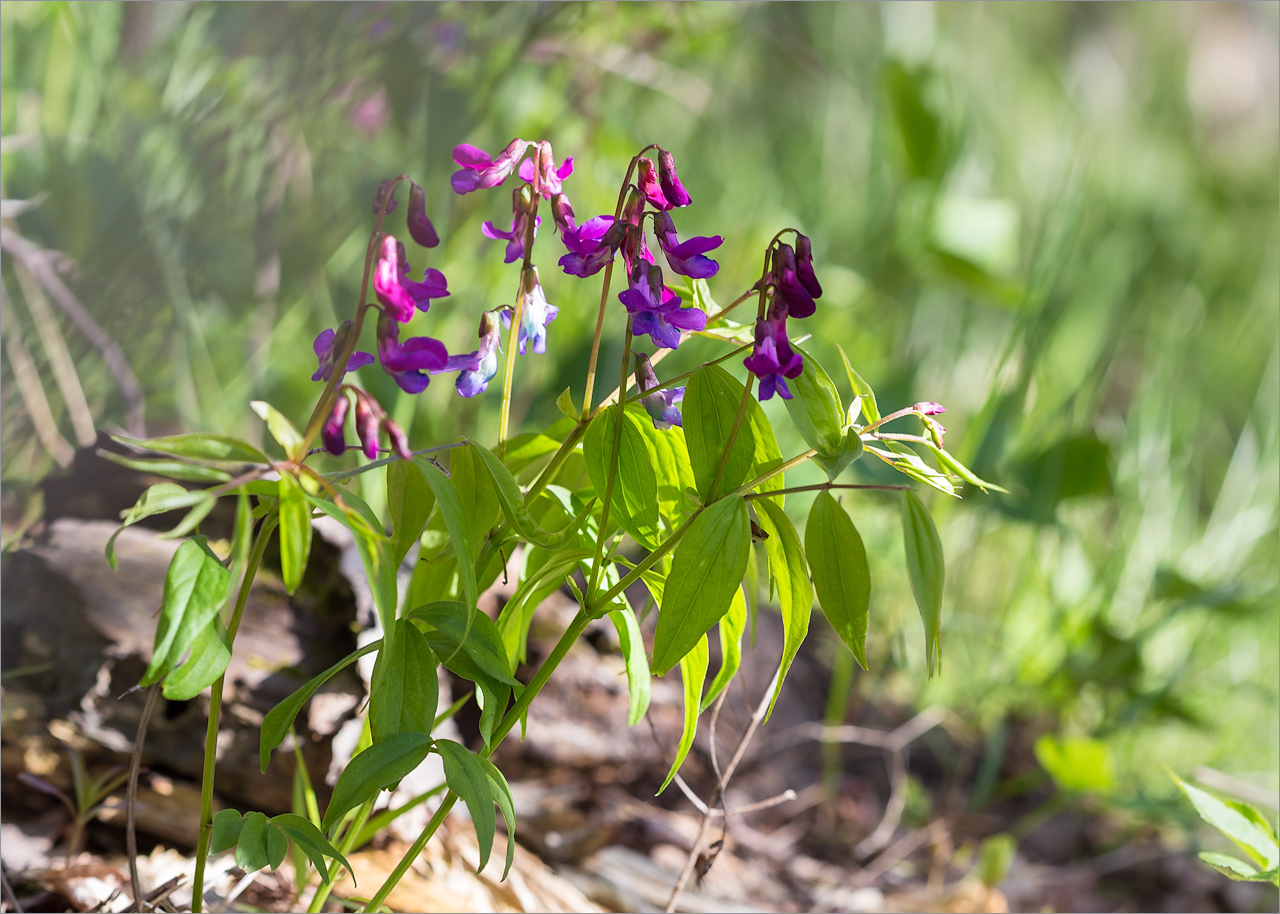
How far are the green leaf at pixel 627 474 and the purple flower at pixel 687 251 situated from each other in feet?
0.32

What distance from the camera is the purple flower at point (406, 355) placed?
50cm

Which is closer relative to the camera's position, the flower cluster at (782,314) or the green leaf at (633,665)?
the flower cluster at (782,314)

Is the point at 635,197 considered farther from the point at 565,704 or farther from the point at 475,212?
the point at 475,212

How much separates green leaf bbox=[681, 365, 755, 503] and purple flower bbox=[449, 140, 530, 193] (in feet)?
0.56

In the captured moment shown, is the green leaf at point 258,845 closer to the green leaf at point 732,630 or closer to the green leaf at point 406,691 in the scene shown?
the green leaf at point 406,691

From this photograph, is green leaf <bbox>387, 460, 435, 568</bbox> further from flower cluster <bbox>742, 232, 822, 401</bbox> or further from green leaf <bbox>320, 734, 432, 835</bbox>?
flower cluster <bbox>742, 232, 822, 401</bbox>

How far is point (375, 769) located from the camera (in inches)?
19.4

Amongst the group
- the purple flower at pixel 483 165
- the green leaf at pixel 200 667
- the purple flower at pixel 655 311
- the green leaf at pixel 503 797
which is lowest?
the green leaf at pixel 503 797

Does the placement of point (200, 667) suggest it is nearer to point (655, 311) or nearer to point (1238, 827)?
point (655, 311)

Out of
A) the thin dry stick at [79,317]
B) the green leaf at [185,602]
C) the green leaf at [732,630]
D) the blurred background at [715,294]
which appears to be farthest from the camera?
the blurred background at [715,294]

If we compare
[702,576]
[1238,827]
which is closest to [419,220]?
[702,576]

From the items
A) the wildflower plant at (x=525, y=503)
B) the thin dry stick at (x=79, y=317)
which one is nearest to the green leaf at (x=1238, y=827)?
the wildflower plant at (x=525, y=503)

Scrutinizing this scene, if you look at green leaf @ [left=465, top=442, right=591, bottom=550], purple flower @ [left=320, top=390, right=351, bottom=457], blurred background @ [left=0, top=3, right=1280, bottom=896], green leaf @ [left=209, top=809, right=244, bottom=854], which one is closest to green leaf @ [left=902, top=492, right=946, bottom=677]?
green leaf @ [left=465, top=442, right=591, bottom=550]

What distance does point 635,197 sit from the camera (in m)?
0.55
